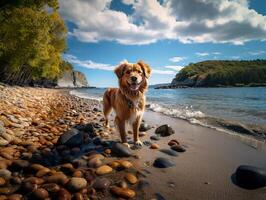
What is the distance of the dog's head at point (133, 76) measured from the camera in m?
5.25

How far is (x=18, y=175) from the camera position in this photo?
3.35 m

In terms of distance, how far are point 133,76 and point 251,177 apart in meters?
3.11

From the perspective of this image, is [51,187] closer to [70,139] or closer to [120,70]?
[70,139]

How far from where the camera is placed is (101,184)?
3.09 m

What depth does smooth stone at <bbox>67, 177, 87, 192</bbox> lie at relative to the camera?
9.73 ft

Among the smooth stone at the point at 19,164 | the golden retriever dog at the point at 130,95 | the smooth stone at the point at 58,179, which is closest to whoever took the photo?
the smooth stone at the point at 58,179

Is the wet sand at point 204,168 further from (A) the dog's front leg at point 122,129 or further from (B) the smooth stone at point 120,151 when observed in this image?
(A) the dog's front leg at point 122,129

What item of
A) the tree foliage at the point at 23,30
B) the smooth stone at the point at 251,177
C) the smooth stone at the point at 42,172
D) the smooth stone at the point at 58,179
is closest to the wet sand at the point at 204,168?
the smooth stone at the point at 251,177

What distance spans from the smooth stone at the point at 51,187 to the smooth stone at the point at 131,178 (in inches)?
40.2

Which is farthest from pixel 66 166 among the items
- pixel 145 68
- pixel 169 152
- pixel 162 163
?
pixel 145 68

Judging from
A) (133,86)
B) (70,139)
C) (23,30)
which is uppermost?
(23,30)

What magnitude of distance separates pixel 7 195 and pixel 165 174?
2312 mm

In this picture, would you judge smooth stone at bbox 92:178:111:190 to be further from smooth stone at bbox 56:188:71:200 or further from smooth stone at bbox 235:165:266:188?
smooth stone at bbox 235:165:266:188

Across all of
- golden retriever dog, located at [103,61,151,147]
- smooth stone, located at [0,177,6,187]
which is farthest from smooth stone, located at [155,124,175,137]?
smooth stone, located at [0,177,6,187]
